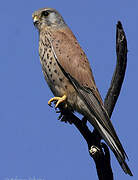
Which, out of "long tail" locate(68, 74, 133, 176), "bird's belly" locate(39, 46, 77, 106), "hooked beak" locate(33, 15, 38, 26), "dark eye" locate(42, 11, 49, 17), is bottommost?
"long tail" locate(68, 74, 133, 176)

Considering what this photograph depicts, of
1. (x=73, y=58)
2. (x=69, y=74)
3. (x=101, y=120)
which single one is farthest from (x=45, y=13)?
(x=101, y=120)

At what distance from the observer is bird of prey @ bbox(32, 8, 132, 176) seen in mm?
5363

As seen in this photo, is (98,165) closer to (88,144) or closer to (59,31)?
(88,144)

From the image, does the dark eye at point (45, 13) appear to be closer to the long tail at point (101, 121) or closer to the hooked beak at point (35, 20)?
the hooked beak at point (35, 20)

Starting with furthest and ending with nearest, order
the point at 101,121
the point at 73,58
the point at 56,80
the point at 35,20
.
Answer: the point at 35,20
the point at 73,58
the point at 56,80
the point at 101,121

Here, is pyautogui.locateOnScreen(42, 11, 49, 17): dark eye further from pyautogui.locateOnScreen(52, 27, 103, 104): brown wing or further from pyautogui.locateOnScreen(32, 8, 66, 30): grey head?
pyautogui.locateOnScreen(52, 27, 103, 104): brown wing

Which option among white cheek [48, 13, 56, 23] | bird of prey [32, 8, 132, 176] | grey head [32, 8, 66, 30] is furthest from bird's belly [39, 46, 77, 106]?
white cheek [48, 13, 56, 23]

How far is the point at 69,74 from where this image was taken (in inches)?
233

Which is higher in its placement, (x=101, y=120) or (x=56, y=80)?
(x=56, y=80)

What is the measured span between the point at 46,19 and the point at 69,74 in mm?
1246

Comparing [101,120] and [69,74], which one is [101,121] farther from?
[69,74]

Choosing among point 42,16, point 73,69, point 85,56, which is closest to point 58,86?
point 73,69

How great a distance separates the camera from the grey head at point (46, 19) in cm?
659

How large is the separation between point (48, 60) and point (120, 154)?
1896mm
